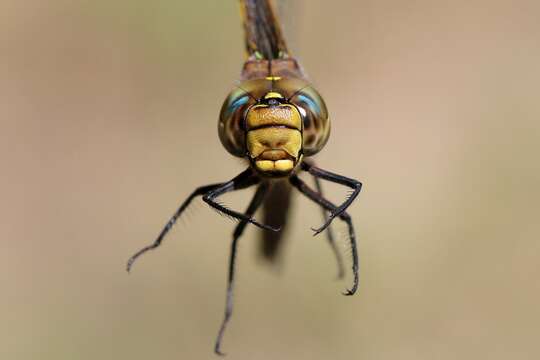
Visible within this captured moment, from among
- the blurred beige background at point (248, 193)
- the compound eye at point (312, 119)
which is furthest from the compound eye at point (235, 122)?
the blurred beige background at point (248, 193)

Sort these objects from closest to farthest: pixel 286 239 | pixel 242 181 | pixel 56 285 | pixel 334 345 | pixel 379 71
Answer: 1. pixel 242 181
2. pixel 286 239
3. pixel 334 345
4. pixel 56 285
5. pixel 379 71

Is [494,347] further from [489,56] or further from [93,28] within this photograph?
[93,28]

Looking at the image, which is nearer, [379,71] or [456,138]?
[456,138]

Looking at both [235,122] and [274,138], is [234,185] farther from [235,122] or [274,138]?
[274,138]

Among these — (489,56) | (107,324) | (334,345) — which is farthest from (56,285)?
(489,56)

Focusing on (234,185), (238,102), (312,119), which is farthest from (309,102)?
(234,185)

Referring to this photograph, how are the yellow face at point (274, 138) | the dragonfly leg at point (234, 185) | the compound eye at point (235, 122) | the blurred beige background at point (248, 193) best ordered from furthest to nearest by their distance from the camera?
the blurred beige background at point (248, 193) → the dragonfly leg at point (234, 185) → the compound eye at point (235, 122) → the yellow face at point (274, 138)

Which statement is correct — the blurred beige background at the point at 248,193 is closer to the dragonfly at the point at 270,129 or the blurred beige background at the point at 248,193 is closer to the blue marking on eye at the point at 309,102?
the dragonfly at the point at 270,129
